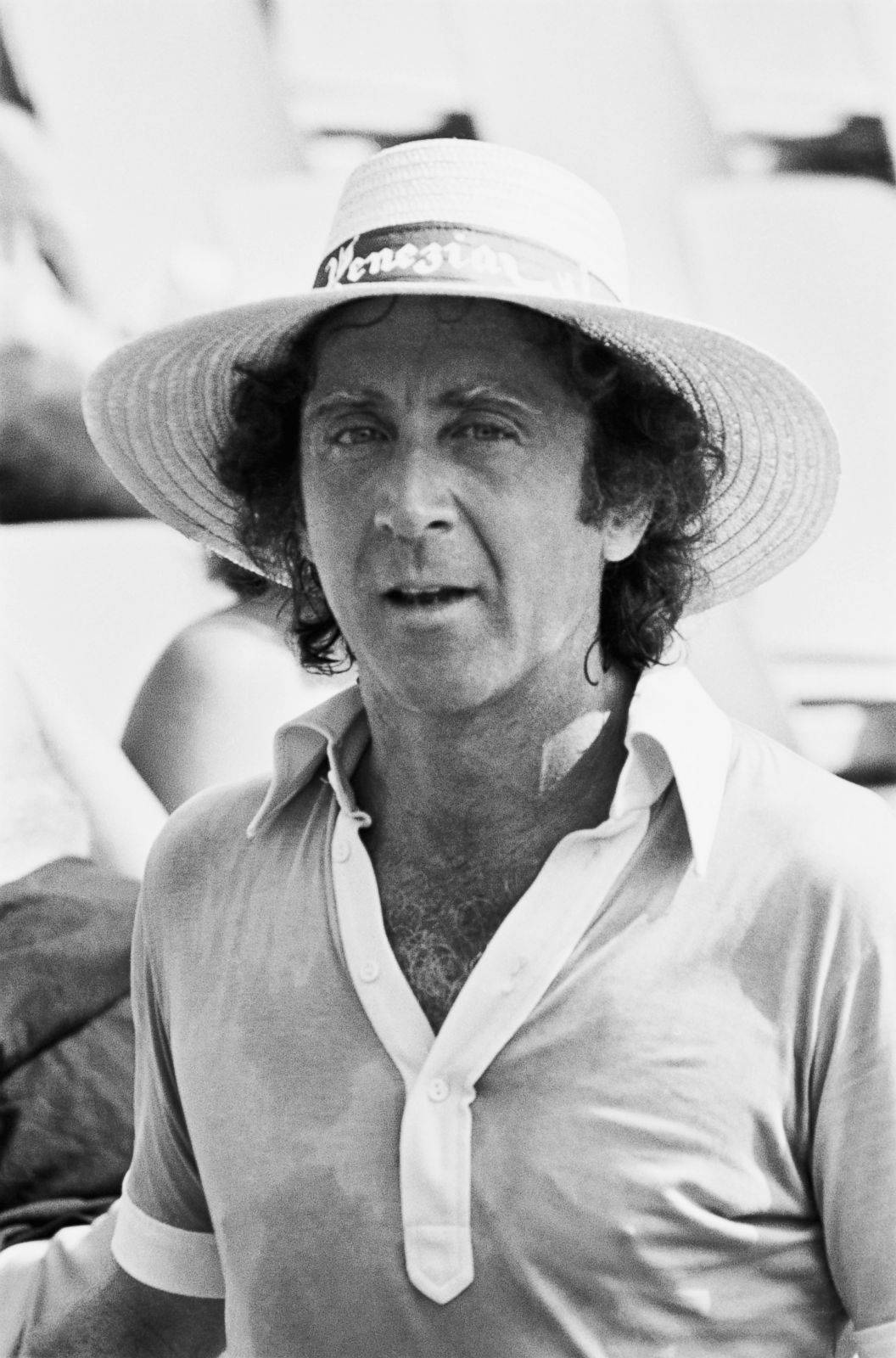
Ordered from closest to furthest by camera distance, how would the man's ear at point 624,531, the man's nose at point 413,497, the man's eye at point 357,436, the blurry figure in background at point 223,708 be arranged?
the man's nose at point 413,497 < the man's eye at point 357,436 < the man's ear at point 624,531 < the blurry figure in background at point 223,708

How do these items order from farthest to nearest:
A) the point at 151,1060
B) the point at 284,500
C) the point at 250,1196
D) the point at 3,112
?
the point at 3,112, the point at 284,500, the point at 151,1060, the point at 250,1196

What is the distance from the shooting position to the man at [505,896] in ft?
4.76

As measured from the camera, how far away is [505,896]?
64.8 inches

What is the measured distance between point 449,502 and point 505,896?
39 cm

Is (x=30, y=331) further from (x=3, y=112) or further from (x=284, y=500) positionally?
(x=284, y=500)

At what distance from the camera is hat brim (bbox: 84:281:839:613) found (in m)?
1.65

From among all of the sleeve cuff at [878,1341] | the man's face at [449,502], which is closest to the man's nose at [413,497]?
the man's face at [449,502]

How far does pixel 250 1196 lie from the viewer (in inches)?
62.4

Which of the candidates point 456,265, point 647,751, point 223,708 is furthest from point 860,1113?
point 223,708

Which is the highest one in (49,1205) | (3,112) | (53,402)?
(3,112)

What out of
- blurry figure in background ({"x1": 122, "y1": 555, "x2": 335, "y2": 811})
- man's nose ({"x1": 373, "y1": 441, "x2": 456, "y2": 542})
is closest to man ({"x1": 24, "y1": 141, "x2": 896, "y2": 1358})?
man's nose ({"x1": 373, "y1": 441, "x2": 456, "y2": 542})

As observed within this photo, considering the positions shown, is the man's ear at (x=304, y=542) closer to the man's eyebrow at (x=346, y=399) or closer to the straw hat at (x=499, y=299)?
the straw hat at (x=499, y=299)

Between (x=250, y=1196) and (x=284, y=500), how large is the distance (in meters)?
0.81

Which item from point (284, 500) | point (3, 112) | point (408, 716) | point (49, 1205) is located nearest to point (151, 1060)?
point (408, 716)
